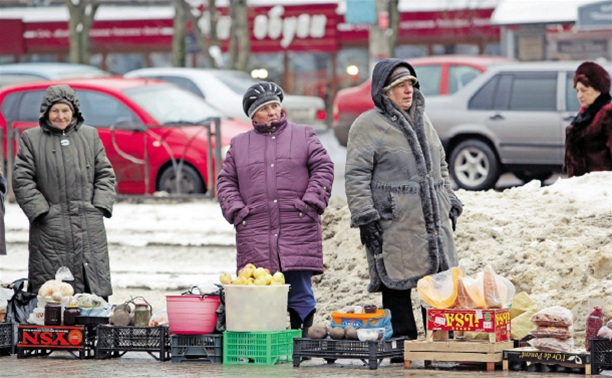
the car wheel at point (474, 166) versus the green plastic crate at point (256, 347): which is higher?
the car wheel at point (474, 166)

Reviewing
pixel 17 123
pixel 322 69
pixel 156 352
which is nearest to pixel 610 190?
pixel 156 352

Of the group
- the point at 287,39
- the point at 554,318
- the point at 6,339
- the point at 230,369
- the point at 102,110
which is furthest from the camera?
the point at 287,39

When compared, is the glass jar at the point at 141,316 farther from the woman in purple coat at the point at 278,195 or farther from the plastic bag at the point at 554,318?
the plastic bag at the point at 554,318

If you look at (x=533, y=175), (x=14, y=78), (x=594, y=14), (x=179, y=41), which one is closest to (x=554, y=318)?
(x=533, y=175)

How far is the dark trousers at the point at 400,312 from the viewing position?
1010cm

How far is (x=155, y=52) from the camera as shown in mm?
45562

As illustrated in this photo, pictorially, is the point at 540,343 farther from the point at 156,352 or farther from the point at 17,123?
the point at 17,123

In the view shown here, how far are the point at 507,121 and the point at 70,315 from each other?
1035 cm

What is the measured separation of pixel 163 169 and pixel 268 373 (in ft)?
27.6

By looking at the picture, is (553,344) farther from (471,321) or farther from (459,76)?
(459,76)

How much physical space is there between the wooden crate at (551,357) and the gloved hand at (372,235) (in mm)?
1048

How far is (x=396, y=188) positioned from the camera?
32.7ft

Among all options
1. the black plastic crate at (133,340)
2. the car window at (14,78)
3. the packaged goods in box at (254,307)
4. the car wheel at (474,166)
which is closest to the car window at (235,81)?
the car window at (14,78)

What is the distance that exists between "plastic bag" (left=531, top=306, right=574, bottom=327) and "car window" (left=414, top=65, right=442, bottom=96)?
39.4 feet
